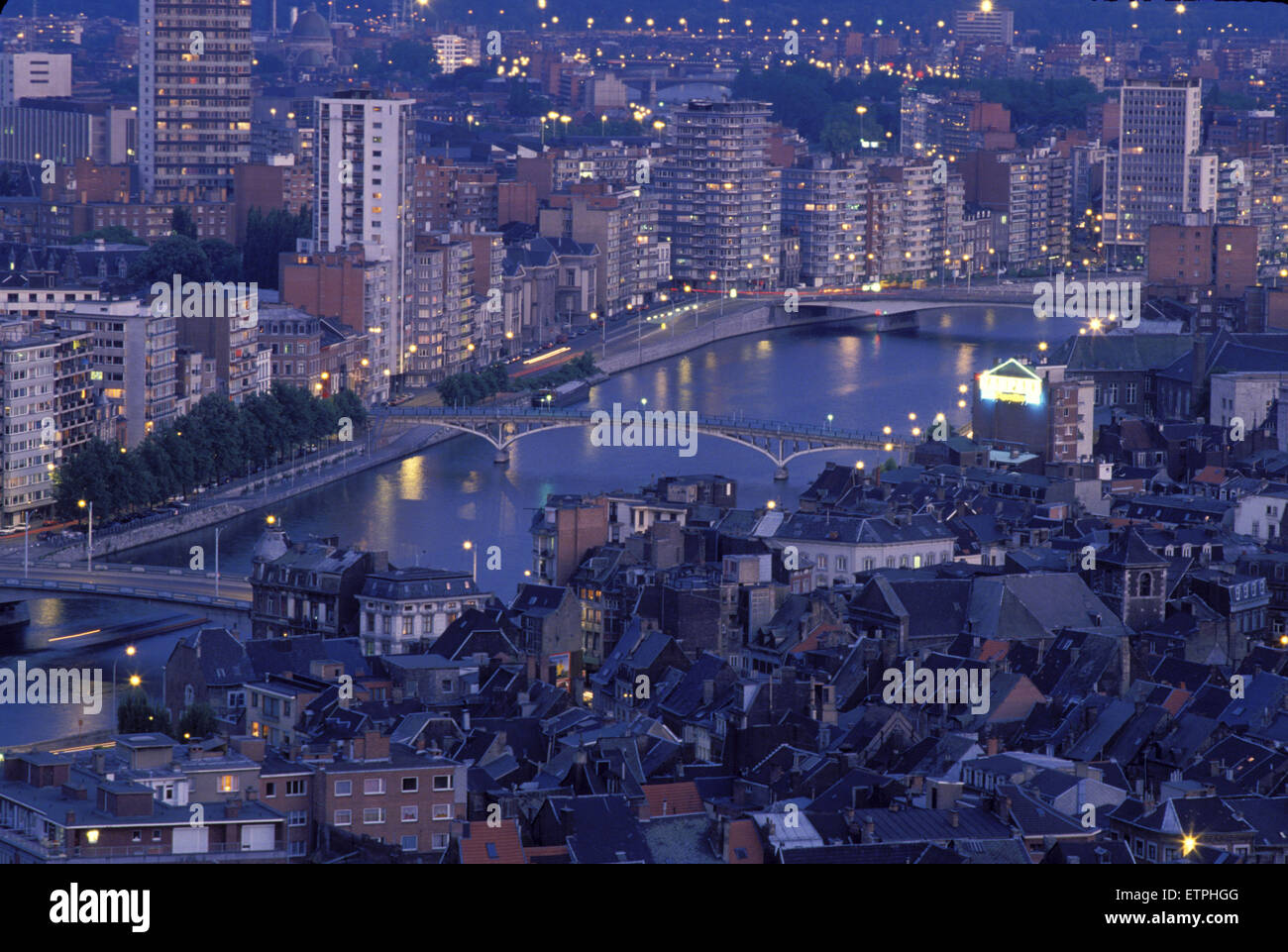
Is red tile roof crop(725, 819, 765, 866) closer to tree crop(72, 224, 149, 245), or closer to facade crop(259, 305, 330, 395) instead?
facade crop(259, 305, 330, 395)

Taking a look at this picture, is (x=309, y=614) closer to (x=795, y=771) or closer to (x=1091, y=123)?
(x=795, y=771)

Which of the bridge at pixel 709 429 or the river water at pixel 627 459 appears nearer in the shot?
the river water at pixel 627 459

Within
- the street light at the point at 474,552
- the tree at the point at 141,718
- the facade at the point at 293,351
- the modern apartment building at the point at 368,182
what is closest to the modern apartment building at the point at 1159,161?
the modern apartment building at the point at 368,182

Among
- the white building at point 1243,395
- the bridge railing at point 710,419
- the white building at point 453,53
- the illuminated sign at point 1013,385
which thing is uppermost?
the white building at point 453,53

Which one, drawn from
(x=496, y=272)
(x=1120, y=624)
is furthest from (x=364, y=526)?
(x=496, y=272)

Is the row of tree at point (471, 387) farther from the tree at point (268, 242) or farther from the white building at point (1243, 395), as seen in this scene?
the white building at point (1243, 395)

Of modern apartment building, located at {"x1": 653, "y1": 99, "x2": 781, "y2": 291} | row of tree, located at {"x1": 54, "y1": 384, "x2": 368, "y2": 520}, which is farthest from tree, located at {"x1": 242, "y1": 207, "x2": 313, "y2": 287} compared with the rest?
A: row of tree, located at {"x1": 54, "y1": 384, "x2": 368, "y2": 520}
